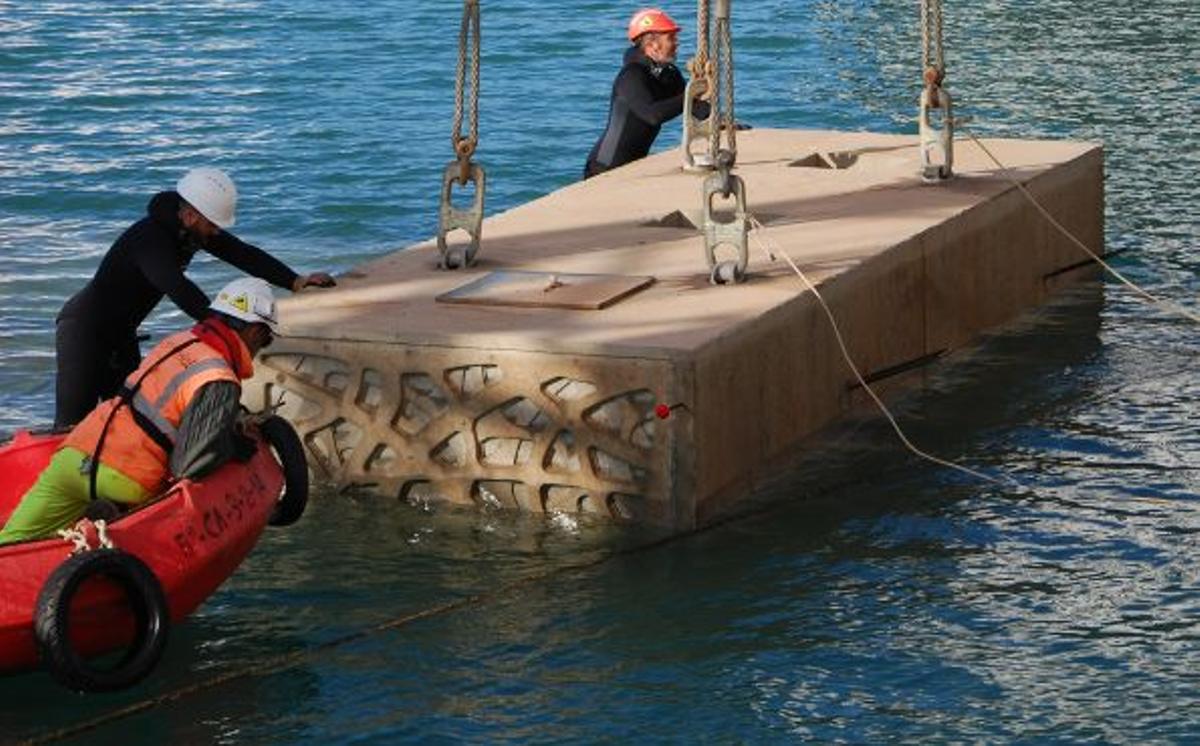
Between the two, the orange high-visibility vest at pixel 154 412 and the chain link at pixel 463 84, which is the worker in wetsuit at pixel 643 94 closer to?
the chain link at pixel 463 84

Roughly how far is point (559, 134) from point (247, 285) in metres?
14.9

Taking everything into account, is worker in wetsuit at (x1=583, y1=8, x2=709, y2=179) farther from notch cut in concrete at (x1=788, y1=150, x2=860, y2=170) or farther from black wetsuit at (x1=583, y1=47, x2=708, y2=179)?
notch cut in concrete at (x1=788, y1=150, x2=860, y2=170)

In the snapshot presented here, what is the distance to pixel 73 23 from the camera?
3334 cm

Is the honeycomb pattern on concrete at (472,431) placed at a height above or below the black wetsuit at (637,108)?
below

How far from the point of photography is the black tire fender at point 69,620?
930cm

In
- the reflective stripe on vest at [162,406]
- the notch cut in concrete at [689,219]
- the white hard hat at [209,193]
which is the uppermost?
the white hard hat at [209,193]

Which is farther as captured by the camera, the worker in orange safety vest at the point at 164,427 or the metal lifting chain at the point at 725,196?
the metal lifting chain at the point at 725,196

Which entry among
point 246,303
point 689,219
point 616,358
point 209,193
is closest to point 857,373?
point 689,219

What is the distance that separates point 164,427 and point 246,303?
588 millimetres

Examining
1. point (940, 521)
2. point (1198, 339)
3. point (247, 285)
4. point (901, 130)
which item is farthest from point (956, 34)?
point (247, 285)

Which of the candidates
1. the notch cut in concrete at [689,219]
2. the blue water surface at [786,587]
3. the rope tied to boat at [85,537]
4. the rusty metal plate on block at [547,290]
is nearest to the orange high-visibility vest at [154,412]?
the rope tied to boat at [85,537]

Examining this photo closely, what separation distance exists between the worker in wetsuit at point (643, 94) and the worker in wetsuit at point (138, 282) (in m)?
5.00

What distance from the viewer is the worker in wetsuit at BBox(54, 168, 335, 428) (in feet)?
36.3

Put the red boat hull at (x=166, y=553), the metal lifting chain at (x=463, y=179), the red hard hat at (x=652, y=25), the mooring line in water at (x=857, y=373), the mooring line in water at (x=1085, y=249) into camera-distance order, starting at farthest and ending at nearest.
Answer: the red hard hat at (x=652, y=25), the mooring line in water at (x=1085, y=249), the metal lifting chain at (x=463, y=179), the mooring line in water at (x=857, y=373), the red boat hull at (x=166, y=553)
